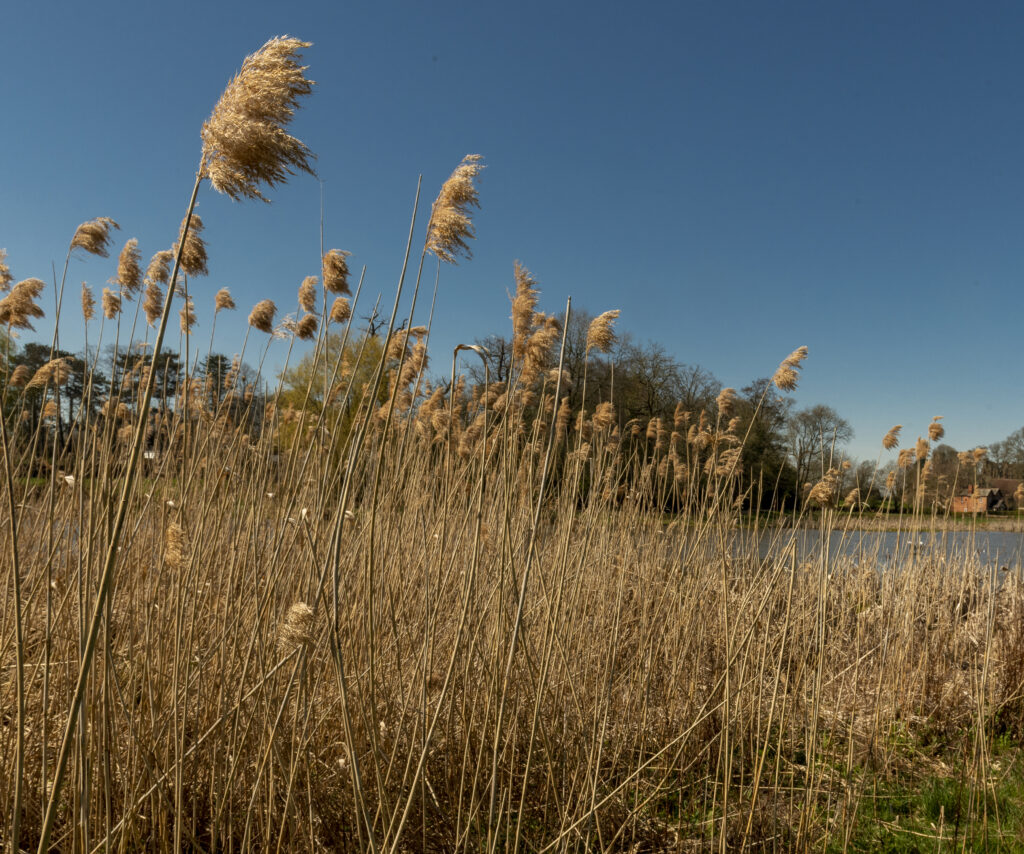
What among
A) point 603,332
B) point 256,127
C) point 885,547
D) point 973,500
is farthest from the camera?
point 885,547

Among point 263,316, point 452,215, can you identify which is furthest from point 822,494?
point 263,316

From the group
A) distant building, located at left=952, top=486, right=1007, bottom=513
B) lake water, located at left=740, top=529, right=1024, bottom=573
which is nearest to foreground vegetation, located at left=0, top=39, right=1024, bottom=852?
lake water, located at left=740, top=529, right=1024, bottom=573

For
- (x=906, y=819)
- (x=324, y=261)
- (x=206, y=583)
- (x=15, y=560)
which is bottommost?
(x=906, y=819)

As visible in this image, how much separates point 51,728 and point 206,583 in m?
0.61

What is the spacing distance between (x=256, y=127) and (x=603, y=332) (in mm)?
1027

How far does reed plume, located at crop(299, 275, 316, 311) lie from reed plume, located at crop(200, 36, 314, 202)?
152 cm

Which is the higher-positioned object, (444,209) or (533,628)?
(444,209)

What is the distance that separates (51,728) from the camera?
184 centimetres

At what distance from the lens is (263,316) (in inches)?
95.8

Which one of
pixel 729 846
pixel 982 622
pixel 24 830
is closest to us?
pixel 24 830

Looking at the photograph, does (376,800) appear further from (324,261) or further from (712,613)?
(712,613)

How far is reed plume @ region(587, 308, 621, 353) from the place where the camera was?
1698mm

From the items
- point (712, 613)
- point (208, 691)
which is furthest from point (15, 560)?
point (712, 613)

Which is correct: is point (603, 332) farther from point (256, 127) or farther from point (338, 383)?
point (338, 383)
